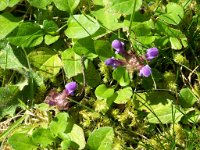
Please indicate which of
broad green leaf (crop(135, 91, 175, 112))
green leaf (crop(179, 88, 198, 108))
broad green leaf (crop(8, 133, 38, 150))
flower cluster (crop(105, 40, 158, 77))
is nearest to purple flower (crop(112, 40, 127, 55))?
flower cluster (crop(105, 40, 158, 77))

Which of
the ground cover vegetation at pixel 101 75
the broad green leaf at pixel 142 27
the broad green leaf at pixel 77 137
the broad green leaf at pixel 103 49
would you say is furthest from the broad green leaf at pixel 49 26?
the broad green leaf at pixel 77 137

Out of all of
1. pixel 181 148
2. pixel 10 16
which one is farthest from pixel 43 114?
pixel 181 148

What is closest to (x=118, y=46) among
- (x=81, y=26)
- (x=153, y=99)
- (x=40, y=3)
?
(x=81, y=26)

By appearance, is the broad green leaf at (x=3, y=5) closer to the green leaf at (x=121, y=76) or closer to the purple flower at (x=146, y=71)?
the green leaf at (x=121, y=76)

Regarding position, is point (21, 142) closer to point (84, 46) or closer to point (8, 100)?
point (8, 100)

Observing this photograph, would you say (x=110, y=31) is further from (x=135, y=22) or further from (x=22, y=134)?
(x=22, y=134)

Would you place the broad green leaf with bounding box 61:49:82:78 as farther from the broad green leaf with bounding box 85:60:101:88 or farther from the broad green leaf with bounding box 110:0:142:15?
the broad green leaf with bounding box 110:0:142:15
